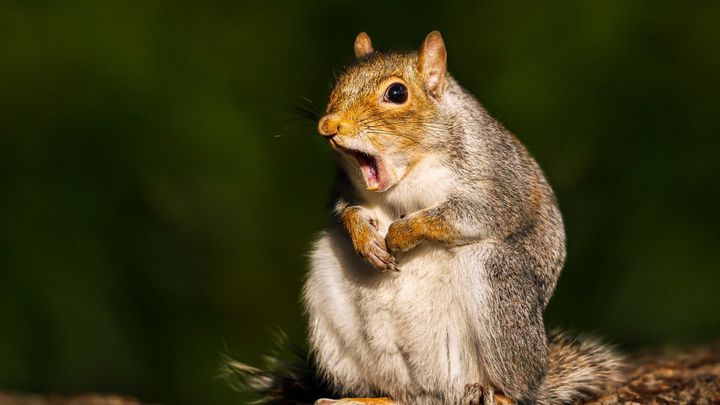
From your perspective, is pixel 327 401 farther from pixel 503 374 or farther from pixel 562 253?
pixel 562 253

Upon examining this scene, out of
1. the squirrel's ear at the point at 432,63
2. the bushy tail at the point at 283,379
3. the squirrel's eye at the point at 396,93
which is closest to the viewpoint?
the squirrel's eye at the point at 396,93

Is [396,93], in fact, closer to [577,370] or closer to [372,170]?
[372,170]

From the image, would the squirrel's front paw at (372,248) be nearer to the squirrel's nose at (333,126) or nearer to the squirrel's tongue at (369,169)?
the squirrel's tongue at (369,169)

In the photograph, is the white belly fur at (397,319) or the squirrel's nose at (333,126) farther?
the white belly fur at (397,319)

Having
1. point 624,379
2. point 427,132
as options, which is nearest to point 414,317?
point 427,132

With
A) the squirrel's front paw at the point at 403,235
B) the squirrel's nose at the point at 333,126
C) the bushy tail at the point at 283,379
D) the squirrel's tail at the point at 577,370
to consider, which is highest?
the squirrel's nose at the point at 333,126

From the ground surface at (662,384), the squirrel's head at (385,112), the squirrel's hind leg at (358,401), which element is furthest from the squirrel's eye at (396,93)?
the ground surface at (662,384)
